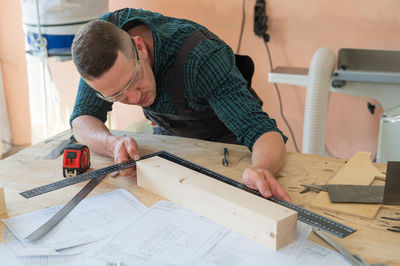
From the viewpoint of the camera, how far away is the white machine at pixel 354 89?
215 cm

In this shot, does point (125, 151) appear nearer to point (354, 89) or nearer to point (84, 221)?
point (84, 221)

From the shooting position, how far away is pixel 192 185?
1.15 meters

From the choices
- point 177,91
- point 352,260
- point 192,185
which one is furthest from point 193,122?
point 352,260

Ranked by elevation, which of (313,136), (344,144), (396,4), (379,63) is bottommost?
(344,144)

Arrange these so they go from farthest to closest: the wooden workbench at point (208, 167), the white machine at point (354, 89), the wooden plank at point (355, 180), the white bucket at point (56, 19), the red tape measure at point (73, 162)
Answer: the white bucket at point (56, 19) → the white machine at point (354, 89) → the red tape measure at point (73, 162) → the wooden plank at point (355, 180) → the wooden workbench at point (208, 167)

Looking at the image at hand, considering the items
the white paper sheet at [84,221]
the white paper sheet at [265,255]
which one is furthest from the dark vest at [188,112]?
the white paper sheet at [265,255]

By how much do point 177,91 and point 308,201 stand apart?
609 millimetres

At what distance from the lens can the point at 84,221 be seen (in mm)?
1112

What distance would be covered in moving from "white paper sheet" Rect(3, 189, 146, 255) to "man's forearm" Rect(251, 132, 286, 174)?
1.34 feet

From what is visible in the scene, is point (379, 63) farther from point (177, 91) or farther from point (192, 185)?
point (192, 185)

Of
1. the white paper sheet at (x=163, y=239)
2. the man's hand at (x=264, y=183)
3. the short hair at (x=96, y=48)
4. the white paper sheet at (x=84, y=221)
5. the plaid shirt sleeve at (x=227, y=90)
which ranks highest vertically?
the short hair at (x=96, y=48)

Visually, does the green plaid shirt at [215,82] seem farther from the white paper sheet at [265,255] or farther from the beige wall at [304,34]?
the beige wall at [304,34]

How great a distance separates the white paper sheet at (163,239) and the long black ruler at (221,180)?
0.64ft

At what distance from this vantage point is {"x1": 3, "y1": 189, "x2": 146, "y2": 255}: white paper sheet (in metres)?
1.02
